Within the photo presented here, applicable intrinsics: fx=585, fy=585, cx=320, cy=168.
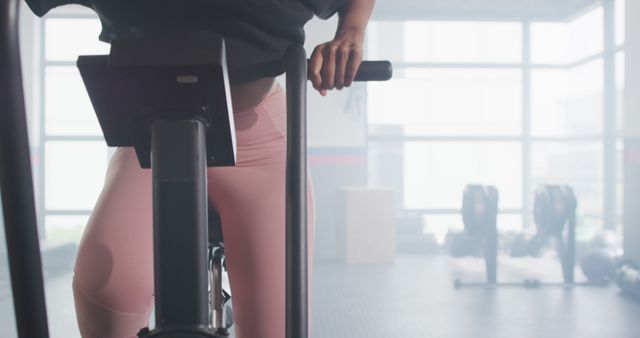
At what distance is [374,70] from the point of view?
2.31ft

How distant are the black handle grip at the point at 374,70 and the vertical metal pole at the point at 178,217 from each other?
21cm

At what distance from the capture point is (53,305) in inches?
137

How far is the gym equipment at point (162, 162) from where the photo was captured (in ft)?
1.88

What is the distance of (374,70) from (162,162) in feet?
0.91

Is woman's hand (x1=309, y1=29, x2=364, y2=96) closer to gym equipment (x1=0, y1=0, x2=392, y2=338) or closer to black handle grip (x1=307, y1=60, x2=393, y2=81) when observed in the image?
black handle grip (x1=307, y1=60, x2=393, y2=81)

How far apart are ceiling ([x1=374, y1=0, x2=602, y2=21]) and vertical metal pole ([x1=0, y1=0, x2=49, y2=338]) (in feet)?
19.6

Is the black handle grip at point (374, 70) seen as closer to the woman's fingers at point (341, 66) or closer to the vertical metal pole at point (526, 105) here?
the woman's fingers at point (341, 66)

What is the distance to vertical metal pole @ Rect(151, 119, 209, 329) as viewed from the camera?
0.59 m

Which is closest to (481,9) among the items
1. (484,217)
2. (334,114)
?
(334,114)

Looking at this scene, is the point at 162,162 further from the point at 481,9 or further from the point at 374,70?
the point at 481,9

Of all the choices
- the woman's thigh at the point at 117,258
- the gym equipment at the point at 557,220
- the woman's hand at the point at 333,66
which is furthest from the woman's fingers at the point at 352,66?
the gym equipment at the point at 557,220

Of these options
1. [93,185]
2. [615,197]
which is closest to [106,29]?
[93,185]

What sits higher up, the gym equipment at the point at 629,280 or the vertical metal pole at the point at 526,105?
the vertical metal pole at the point at 526,105

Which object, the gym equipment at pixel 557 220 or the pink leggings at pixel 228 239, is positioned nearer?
the pink leggings at pixel 228 239
